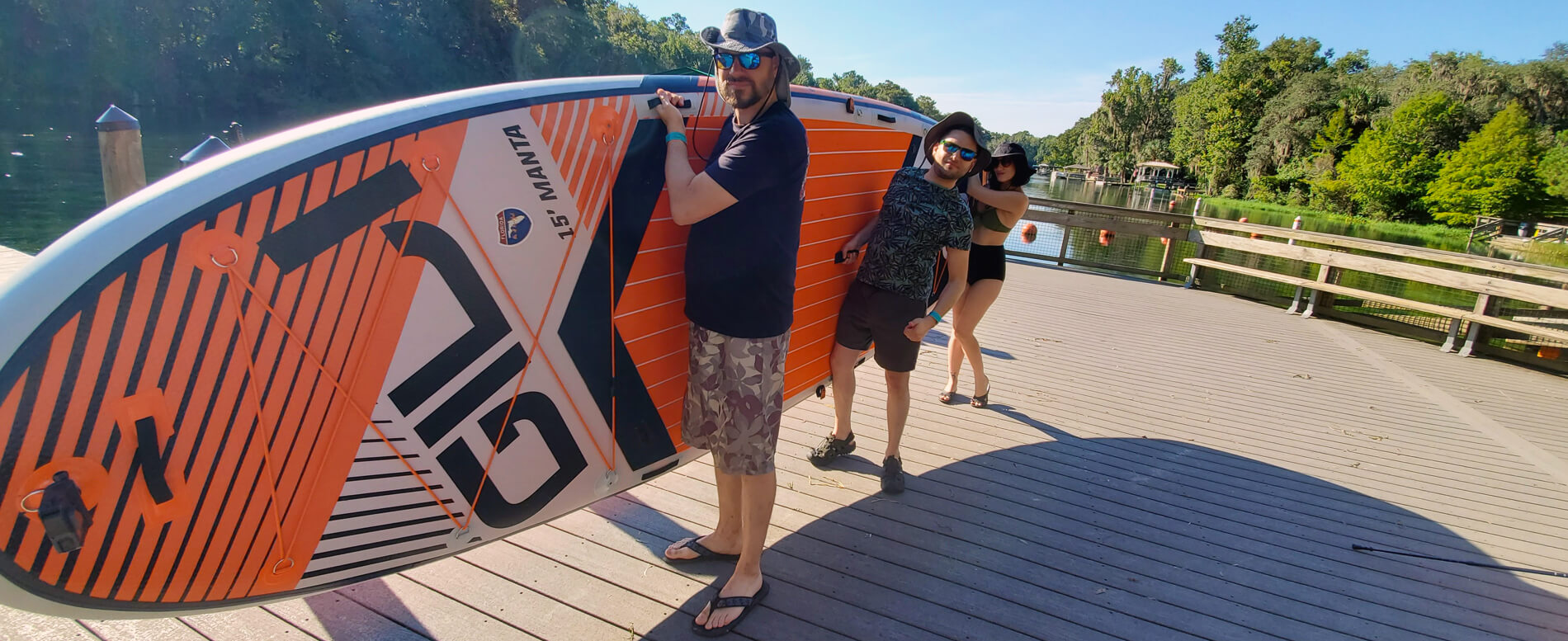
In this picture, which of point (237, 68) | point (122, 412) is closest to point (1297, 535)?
point (122, 412)

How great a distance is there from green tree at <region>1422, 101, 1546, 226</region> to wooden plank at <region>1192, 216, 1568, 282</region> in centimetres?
3643

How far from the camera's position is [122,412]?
138 cm

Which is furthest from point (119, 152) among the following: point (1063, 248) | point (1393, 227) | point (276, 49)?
point (1393, 227)

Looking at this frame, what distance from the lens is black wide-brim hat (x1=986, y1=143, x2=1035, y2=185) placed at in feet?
11.9

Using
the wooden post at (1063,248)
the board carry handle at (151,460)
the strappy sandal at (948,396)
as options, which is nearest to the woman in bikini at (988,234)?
the strappy sandal at (948,396)

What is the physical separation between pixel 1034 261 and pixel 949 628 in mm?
9316

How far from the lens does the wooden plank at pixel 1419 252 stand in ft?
19.8

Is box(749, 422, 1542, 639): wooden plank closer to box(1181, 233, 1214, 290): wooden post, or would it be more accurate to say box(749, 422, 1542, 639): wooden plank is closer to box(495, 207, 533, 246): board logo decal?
box(495, 207, 533, 246): board logo decal

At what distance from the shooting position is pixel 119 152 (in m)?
3.07

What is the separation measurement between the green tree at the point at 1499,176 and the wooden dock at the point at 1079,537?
40963mm

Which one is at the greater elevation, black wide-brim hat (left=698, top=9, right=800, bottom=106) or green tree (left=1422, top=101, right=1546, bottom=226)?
green tree (left=1422, top=101, right=1546, bottom=226)

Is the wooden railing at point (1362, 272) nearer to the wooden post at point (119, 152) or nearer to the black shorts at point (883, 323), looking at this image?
the black shorts at point (883, 323)

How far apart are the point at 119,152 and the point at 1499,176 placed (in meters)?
49.2

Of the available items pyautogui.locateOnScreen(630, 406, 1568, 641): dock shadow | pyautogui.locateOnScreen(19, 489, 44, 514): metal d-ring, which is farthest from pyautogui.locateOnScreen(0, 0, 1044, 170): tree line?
pyautogui.locateOnScreen(19, 489, 44, 514): metal d-ring
